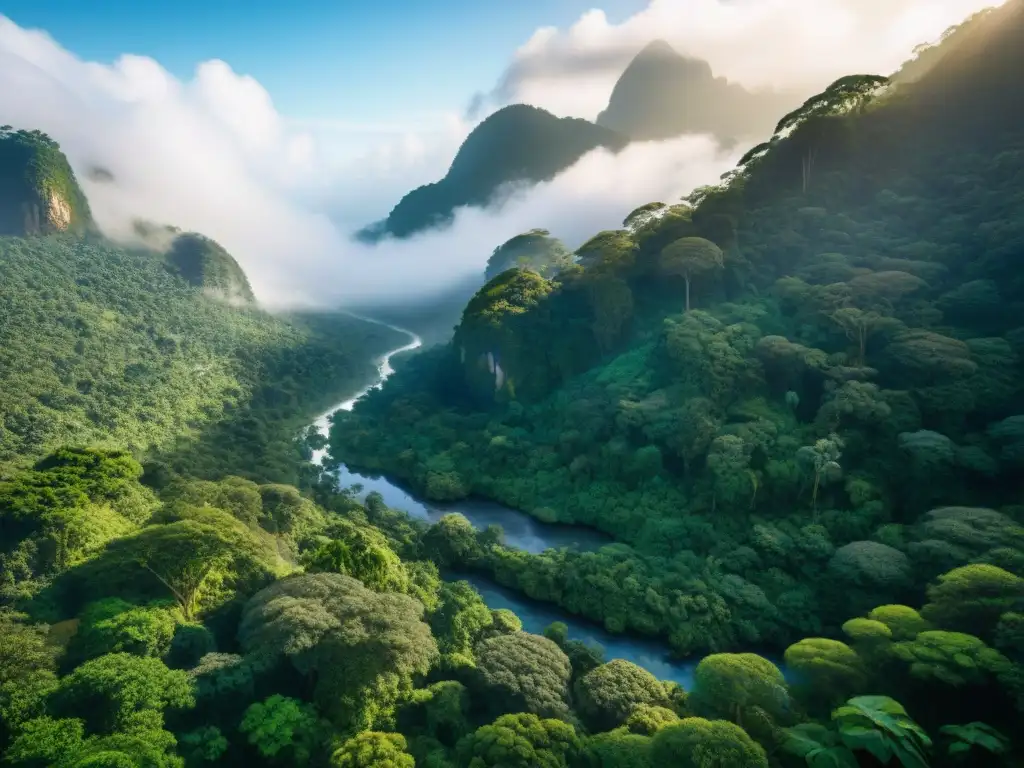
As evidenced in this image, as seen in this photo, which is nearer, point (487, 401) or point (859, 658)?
point (859, 658)

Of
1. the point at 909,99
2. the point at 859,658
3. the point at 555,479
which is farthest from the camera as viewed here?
the point at 909,99

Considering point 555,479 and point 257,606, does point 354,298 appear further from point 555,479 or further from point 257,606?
point 257,606

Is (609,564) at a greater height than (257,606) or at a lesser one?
lesser

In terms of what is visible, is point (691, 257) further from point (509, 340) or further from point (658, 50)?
point (658, 50)

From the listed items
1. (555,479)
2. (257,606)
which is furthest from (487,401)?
(257,606)

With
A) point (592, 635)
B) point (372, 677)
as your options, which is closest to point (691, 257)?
point (592, 635)

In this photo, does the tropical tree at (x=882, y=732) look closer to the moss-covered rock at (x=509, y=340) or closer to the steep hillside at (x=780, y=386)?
the steep hillside at (x=780, y=386)

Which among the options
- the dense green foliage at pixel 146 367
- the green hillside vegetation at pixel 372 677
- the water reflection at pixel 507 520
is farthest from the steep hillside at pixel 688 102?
the green hillside vegetation at pixel 372 677
